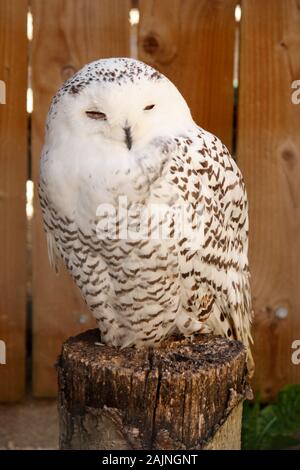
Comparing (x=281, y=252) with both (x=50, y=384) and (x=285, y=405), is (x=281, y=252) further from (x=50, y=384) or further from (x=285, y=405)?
(x=50, y=384)

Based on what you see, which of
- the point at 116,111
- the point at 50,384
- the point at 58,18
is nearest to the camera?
the point at 116,111

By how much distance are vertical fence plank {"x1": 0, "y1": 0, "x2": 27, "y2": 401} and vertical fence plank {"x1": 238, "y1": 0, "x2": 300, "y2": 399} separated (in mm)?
688

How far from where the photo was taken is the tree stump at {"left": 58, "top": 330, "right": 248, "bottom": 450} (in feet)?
6.01

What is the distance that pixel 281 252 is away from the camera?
2664 millimetres

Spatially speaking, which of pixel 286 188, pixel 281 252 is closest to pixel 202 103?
pixel 286 188

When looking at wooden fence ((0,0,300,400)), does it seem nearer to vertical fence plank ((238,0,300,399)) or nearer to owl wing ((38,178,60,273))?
vertical fence plank ((238,0,300,399))

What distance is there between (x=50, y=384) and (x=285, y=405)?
80 centimetres

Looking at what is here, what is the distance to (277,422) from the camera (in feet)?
8.63

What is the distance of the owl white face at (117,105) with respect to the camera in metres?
1.69

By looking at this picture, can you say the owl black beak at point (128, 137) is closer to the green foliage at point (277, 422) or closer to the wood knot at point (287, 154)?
the wood knot at point (287, 154)

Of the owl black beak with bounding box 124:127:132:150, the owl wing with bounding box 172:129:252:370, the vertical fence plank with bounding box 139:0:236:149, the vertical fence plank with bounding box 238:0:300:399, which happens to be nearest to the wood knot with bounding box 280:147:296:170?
the vertical fence plank with bounding box 238:0:300:399

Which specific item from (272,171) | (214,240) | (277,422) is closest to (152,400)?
(214,240)

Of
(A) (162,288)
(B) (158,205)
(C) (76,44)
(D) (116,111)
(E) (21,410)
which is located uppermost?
(C) (76,44)

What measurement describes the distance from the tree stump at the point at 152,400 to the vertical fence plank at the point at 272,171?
76 centimetres
